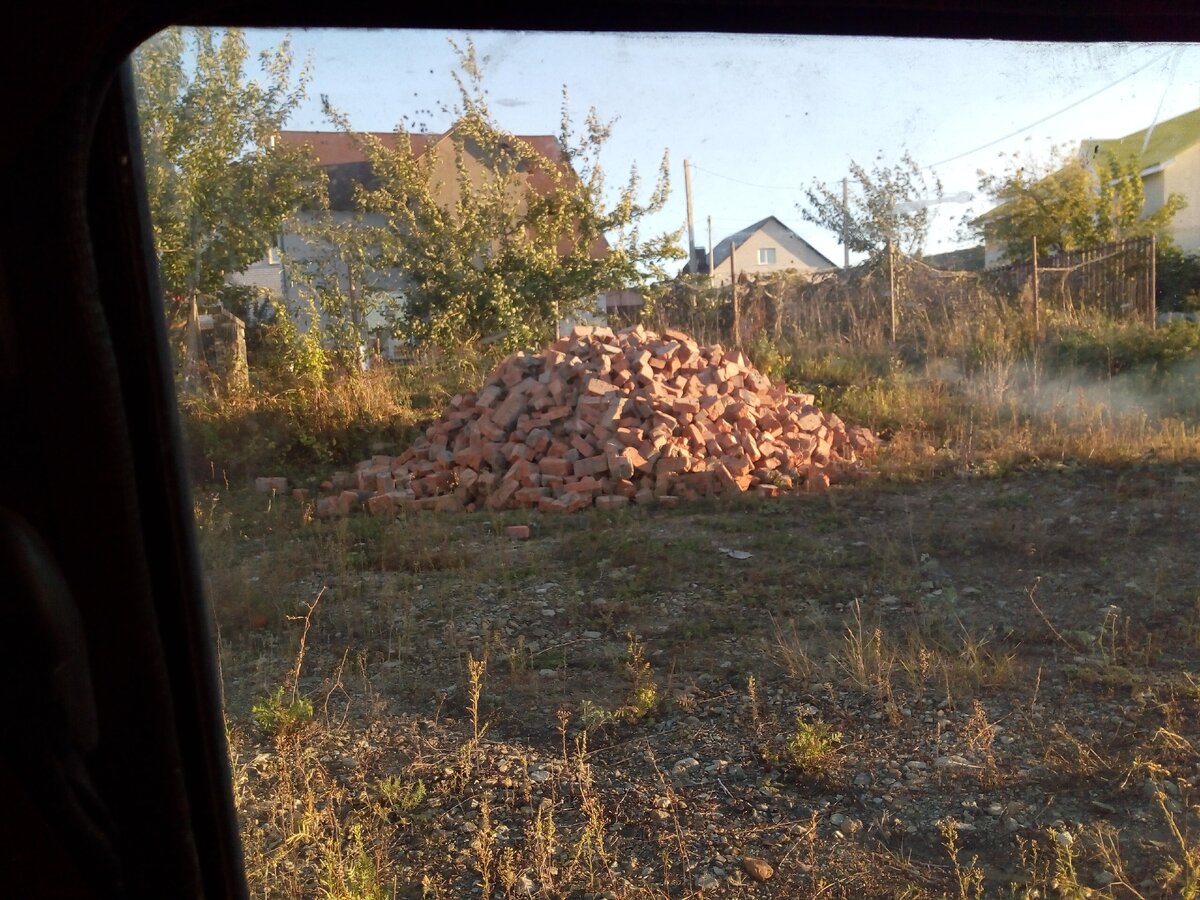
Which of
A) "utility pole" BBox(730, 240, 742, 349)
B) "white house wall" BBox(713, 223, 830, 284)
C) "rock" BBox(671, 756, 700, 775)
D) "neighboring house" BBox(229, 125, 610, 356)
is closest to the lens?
"rock" BBox(671, 756, 700, 775)

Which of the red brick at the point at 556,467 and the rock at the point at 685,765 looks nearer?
the rock at the point at 685,765

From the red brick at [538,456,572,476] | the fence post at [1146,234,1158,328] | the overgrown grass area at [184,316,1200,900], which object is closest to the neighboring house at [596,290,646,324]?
the red brick at [538,456,572,476]

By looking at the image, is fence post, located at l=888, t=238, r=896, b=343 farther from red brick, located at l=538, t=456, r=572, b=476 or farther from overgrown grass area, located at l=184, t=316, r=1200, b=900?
red brick, located at l=538, t=456, r=572, b=476

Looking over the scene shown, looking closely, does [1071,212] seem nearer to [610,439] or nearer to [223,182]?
[610,439]

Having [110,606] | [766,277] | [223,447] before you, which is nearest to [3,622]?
[110,606]

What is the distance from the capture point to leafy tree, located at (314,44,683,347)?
36.9 feet

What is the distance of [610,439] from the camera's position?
8.59 metres

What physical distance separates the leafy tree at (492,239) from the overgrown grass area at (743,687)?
3.90m

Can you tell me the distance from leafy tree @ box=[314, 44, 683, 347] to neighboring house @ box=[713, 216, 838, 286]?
0.88 m

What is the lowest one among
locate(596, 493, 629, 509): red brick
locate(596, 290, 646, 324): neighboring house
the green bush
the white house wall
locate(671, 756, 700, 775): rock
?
locate(671, 756, 700, 775): rock

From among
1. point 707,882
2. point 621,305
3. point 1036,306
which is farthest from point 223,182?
point 1036,306

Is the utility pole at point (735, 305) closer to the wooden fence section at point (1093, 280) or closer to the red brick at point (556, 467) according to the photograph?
the wooden fence section at point (1093, 280)

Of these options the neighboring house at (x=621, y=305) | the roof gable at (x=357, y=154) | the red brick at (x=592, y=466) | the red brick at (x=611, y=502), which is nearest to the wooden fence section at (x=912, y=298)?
the neighboring house at (x=621, y=305)

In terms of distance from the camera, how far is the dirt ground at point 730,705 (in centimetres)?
300
